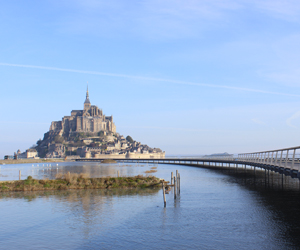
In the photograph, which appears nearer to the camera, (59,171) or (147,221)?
(147,221)

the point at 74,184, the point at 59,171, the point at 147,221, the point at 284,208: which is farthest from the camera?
the point at 59,171

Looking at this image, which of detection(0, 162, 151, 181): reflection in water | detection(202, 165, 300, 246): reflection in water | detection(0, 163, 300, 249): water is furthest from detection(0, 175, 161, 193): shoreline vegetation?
detection(0, 162, 151, 181): reflection in water

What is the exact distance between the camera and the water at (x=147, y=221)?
843 inches

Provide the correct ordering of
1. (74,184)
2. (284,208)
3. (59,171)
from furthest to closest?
(59,171) < (74,184) < (284,208)

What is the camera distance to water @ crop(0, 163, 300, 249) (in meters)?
21.4

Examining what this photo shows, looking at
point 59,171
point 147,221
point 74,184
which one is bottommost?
point 59,171

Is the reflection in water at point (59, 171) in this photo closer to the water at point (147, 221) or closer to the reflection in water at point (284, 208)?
the water at point (147, 221)

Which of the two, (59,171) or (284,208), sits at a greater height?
(284,208)

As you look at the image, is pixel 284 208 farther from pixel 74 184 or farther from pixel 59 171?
pixel 59 171

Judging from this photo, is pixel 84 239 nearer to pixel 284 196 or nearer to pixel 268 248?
pixel 268 248

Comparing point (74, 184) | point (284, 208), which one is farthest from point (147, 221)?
point (74, 184)

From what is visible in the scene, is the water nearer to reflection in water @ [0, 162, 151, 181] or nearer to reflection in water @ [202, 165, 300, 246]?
reflection in water @ [202, 165, 300, 246]

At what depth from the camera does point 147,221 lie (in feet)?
87.9

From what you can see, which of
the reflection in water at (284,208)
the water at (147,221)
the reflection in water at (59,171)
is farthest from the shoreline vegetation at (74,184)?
the reflection in water at (59,171)
